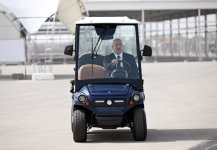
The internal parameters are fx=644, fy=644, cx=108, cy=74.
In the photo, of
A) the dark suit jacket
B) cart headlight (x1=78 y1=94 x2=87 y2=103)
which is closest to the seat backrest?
the dark suit jacket

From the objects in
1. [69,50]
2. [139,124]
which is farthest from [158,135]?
[69,50]

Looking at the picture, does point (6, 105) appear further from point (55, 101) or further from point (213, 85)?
point (213, 85)

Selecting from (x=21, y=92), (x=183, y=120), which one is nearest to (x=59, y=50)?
(x=21, y=92)

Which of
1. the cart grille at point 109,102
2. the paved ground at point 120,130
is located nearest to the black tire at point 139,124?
the paved ground at point 120,130

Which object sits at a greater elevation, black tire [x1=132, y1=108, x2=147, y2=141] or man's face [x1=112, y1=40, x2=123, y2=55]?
man's face [x1=112, y1=40, x2=123, y2=55]

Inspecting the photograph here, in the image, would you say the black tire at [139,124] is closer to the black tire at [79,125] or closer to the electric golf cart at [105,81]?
the electric golf cart at [105,81]

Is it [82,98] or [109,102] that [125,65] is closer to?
[109,102]

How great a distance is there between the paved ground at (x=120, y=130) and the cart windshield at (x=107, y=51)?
1.31 m

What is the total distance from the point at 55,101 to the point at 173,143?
33.1 feet

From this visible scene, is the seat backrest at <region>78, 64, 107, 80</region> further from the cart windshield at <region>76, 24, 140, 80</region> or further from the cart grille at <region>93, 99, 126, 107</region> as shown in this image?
the cart grille at <region>93, 99, 126, 107</region>

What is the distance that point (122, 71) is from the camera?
490 inches

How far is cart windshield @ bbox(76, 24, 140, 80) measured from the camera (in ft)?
40.7

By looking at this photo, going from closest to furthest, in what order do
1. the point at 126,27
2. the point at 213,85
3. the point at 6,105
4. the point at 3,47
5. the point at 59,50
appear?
the point at 126,27, the point at 6,105, the point at 213,85, the point at 3,47, the point at 59,50

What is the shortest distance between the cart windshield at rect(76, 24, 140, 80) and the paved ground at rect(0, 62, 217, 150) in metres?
1.31
